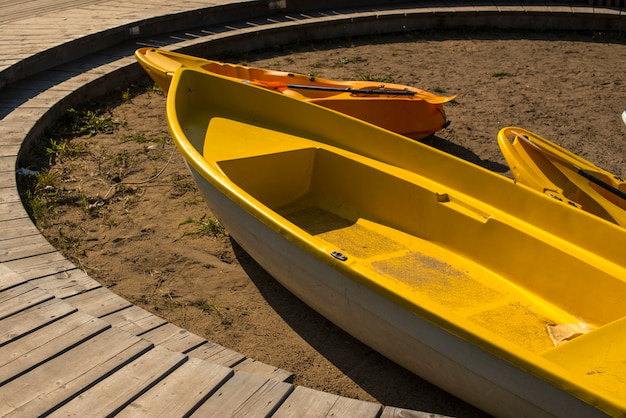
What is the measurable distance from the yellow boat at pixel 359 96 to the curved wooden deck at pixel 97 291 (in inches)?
42.7

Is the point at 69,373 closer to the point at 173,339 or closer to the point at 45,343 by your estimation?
the point at 45,343

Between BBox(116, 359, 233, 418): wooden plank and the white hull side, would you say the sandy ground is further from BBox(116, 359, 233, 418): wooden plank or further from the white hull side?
BBox(116, 359, 233, 418): wooden plank

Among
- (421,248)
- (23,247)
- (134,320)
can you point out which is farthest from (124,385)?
(421,248)

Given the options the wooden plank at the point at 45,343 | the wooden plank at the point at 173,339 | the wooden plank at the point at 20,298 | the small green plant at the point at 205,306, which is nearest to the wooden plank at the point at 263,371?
the wooden plank at the point at 173,339

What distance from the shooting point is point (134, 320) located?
364 cm

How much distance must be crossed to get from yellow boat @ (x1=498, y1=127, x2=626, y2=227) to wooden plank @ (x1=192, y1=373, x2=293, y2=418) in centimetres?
261

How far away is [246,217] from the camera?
3916mm

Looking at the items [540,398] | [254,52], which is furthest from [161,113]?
[540,398]

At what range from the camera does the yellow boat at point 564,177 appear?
187 inches

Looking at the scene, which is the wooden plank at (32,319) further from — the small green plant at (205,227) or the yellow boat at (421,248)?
the small green plant at (205,227)

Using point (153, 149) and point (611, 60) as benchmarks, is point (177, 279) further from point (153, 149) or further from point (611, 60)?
point (611, 60)

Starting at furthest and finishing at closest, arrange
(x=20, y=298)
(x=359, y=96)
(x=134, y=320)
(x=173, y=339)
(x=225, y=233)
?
(x=359, y=96)
(x=225, y=233)
(x=134, y=320)
(x=173, y=339)
(x=20, y=298)

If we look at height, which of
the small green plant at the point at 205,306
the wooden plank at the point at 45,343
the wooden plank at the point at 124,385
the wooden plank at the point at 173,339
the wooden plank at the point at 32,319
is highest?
the wooden plank at the point at 32,319

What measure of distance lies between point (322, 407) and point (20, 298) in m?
1.54
